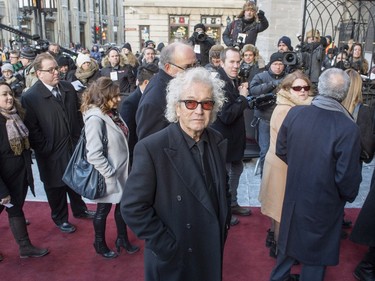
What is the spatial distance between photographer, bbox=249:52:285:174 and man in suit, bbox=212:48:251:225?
84cm

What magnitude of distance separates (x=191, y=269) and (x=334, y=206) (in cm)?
116

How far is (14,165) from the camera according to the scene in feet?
11.4

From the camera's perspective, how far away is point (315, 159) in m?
2.62

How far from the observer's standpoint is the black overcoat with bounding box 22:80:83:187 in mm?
3809

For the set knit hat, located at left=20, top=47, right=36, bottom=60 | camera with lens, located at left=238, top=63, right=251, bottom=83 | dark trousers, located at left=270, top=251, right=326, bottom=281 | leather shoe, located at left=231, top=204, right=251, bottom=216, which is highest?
knit hat, located at left=20, top=47, right=36, bottom=60

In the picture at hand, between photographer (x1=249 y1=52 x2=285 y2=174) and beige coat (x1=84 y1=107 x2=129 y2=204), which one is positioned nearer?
beige coat (x1=84 y1=107 x2=129 y2=204)

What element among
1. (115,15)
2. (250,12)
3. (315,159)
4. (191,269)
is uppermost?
(115,15)

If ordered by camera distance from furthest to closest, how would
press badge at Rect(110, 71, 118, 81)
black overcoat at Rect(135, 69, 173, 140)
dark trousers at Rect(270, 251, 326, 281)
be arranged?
press badge at Rect(110, 71, 118, 81)
black overcoat at Rect(135, 69, 173, 140)
dark trousers at Rect(270, 251, 326, 281)

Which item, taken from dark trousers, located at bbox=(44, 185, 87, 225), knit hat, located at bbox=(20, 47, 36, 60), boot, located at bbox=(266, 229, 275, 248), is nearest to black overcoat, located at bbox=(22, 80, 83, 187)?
dark trousers, located at bbox=(44, 185, 87, 225)

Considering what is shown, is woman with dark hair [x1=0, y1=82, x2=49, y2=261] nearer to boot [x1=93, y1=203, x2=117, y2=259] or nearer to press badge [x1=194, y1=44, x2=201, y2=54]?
boot [x1=93, y1=203, x2=117, y2=259]

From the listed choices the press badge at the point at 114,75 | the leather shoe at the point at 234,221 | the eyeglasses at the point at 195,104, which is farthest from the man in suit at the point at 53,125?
the press badge at the point at 114,75

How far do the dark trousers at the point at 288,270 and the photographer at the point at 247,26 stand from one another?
187 inches

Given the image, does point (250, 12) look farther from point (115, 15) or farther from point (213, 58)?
point (115, 15)

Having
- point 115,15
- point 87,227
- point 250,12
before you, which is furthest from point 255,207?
point 115,15
